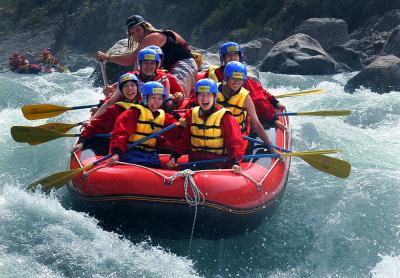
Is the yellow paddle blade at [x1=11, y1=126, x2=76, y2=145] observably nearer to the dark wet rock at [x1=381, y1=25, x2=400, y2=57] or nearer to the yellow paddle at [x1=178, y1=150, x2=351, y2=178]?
the yellow paddle at [x1=178, y1=150, x2=351, y2=178]

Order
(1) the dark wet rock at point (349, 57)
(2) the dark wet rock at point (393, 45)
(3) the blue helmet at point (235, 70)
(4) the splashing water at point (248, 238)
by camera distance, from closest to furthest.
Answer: (4) the splashing water at point (248, 238)
(3) the blue helmet at point (235, 70)
(2) the dark wet rock at point (393, 45)
(1) the dark wet rock at point (349, 57)

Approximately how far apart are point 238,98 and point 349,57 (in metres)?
11.5

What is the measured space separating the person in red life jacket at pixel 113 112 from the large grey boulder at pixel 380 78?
7.25 metres

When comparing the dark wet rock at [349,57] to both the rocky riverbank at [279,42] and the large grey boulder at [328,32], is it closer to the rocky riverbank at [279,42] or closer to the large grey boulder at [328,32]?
the rocky riverbank at [279,42]

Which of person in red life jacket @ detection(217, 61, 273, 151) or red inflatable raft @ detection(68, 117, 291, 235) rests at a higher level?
person in red life jacket @ detection(217, 61, 273, 151)

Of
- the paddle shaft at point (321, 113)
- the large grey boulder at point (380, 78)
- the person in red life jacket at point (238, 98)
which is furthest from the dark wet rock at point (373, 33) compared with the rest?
the person in red life jacket at point (238, 98)

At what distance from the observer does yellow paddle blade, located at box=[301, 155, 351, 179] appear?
5.35m

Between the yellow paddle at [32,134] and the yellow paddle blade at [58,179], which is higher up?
the yellow paddle at [32,134]

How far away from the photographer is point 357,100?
35.6 feet

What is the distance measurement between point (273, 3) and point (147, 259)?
21196 millimetres

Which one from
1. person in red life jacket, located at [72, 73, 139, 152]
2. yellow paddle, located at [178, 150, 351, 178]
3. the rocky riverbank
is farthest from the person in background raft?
the rocky riverbank

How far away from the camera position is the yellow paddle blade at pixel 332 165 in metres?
5.35

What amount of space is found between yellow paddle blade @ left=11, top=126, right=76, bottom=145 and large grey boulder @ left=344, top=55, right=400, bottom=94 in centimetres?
766

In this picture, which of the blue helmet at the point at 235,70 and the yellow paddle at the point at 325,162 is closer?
the yellow paddle at the point at 325,162
